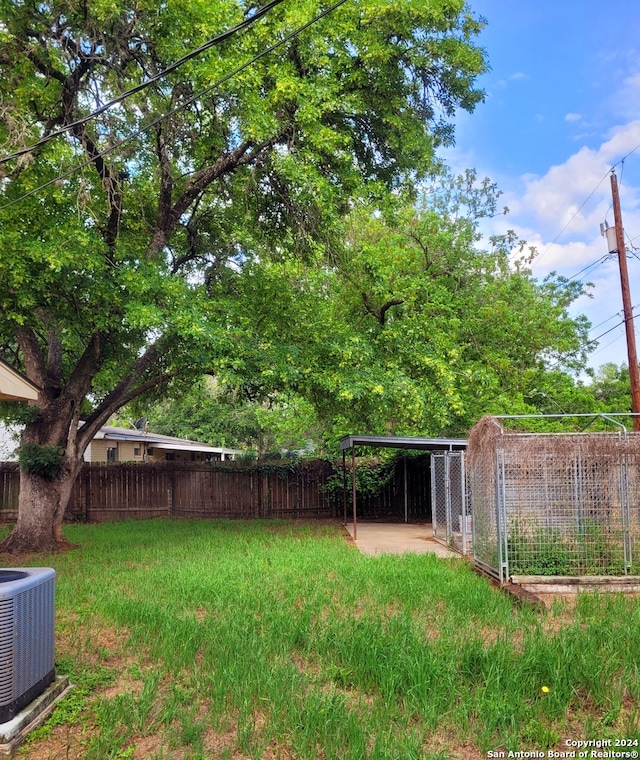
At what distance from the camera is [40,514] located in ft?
33.8

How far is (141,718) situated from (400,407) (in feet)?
26.1

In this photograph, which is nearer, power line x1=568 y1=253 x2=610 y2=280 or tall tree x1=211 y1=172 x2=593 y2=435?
tall tree x1=211 y1=172 x2=593 y2=435

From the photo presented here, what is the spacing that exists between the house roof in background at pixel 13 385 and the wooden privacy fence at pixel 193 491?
35.1 feet

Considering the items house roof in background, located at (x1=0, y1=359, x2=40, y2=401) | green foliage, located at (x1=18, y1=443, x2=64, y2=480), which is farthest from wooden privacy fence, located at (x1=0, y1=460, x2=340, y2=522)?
house roof in background, located at (x1=0, y1=359, x2=40, y2=401)

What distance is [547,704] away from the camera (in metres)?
3.49

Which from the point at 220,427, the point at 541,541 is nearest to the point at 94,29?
the point at 541,541

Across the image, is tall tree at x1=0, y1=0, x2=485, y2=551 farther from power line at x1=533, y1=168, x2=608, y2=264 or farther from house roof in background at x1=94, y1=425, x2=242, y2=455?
house roof in background at x1=94, y1=425, x2=242, y2=455

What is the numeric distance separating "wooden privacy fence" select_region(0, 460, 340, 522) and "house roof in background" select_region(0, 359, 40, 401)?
1069 centimetres

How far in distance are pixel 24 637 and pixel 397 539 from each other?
9006mm

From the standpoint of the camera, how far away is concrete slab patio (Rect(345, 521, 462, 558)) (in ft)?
31.9

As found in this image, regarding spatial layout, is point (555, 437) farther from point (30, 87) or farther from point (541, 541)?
point (30, 87)

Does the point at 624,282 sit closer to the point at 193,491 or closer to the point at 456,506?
the point at 456,506

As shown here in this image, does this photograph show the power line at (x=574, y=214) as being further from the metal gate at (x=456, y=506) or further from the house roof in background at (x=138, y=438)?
the house roof in background at (x=138, y=438)

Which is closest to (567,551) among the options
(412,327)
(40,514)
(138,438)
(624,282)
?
(412,327)
